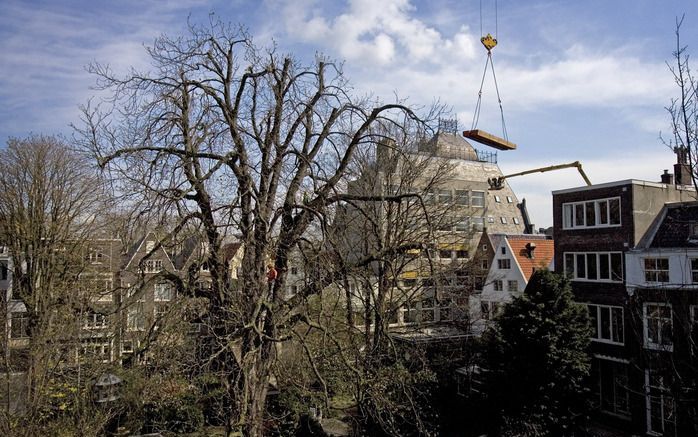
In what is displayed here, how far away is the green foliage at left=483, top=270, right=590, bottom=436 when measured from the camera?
18.1m

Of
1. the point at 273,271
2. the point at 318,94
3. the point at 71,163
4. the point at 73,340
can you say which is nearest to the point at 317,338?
the point at 73,340

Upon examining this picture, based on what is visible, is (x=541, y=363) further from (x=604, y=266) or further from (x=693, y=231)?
(x=693, y=231)

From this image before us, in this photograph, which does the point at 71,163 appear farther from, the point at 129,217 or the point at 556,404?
the point at 556,404

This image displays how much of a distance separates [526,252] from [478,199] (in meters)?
11.8

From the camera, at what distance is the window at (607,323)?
21.6 meters

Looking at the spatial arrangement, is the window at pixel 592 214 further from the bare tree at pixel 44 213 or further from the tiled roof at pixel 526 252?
the bare tree at pixel 44 213

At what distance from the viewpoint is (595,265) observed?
23.0 metres

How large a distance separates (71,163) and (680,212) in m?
24.2

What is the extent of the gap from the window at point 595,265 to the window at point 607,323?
121 cm

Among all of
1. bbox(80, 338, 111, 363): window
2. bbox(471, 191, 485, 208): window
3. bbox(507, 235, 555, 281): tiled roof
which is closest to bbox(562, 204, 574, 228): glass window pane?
bbox(507, 235, 555, 281): tiled roof

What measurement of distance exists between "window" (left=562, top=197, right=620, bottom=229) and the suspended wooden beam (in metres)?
5.36

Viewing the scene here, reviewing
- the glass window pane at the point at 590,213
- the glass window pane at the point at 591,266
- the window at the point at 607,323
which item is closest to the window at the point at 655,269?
the window at the point at 607,323

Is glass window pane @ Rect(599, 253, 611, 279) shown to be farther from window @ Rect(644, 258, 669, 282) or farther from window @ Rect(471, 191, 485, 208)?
window @ Rect(471, 191, 485, 208)

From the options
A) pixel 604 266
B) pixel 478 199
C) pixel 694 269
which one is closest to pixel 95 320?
pixel 604 266
